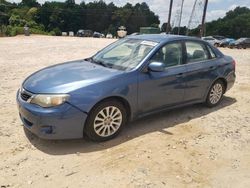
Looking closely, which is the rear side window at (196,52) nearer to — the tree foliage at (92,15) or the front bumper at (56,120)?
the front bumper at (56,120)

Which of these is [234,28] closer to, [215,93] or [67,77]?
[215,93]

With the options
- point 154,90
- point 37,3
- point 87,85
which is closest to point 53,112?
point 87,85

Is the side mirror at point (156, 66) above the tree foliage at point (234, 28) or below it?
below

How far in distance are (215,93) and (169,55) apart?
1.68 m

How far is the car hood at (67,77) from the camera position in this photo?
471 centimetres

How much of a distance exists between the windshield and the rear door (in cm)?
90

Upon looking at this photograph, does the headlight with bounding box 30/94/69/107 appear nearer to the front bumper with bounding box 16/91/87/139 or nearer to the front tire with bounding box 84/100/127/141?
the front bumper with bounding box 16/91/87/139

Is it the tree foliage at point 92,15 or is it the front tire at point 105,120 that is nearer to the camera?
the front tire at point 105,120

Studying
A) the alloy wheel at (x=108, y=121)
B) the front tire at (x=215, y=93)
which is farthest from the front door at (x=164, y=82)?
the front tire at (x=215, y=93)

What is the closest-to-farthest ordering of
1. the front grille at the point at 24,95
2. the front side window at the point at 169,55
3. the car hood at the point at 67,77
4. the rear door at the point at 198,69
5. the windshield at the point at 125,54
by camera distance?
1. the car hood at the point at 67,77
2. the front grille at the point at 24,95
3. the windshield at the point at 125,54
4. the front side window at the point at 169,55
5. the rear door at the point at 198,69

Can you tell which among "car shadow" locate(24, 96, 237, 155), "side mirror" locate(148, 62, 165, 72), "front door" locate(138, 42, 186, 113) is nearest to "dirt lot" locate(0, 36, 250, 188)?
"car shadow" locate(24, 96, 237, 155)

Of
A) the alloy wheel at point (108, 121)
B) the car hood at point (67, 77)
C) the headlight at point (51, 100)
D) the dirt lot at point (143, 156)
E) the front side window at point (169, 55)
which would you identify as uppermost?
the front side window at point (169, 55)

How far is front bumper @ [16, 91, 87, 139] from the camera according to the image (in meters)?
4.48

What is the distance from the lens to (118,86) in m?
4.98
